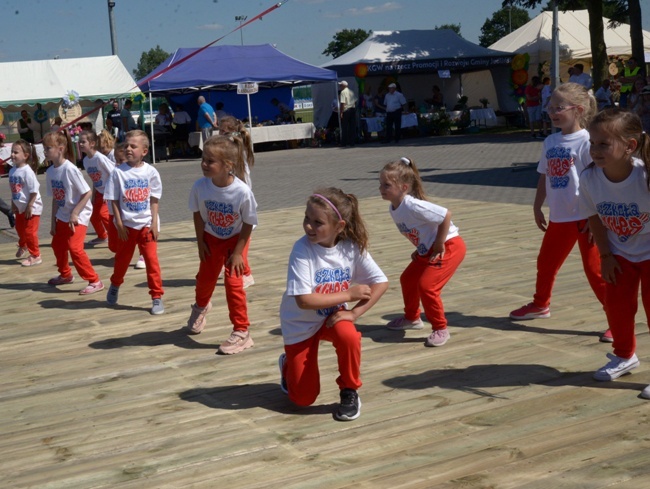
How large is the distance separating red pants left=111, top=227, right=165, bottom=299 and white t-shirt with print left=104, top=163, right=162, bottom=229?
0.08m

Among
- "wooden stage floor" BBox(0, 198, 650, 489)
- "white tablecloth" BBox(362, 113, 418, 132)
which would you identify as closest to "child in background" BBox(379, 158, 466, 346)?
"wooden stage floor" BBox(0, 198, 650, 489)

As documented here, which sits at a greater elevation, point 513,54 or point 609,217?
point 513,54

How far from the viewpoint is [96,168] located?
9141mm

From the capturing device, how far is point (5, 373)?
5219 mm

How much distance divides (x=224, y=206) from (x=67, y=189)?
261 cm

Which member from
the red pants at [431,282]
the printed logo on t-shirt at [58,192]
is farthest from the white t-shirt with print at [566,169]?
the printed logo on t-shirt at [58,192]

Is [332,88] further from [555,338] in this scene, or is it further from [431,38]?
[555,338]

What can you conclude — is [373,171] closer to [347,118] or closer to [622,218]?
[347,118]

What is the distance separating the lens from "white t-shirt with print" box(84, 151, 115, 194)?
29.4ft

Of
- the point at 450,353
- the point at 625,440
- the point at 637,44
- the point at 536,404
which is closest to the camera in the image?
the point at 625,440

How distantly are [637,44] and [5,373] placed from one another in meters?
26.5

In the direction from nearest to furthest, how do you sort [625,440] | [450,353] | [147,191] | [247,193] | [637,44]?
[625,440], [450,353], [247,193], [147,191], [637,44]

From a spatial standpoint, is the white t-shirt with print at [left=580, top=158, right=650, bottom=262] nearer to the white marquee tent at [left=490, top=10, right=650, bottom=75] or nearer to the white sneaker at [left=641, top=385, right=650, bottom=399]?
the white sneaker at [left=641, top=385, right=650, bottom=399]

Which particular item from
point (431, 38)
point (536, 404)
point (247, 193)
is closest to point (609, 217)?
point (536, 404)
